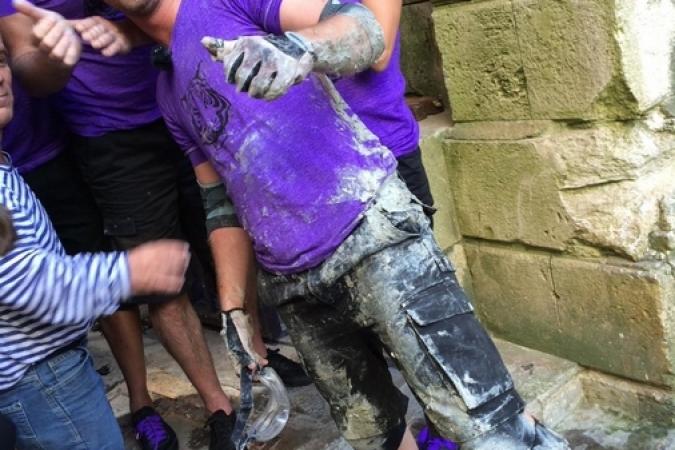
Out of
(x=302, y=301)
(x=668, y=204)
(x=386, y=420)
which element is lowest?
(x=386, y=420)

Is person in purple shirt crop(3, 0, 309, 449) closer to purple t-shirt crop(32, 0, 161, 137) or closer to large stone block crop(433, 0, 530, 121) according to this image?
purple t-shirt crop(32, 0, 161, 137)

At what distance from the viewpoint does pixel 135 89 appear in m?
2.64

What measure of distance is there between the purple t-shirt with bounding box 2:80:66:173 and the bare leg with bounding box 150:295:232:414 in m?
0.71

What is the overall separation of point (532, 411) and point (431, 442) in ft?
1.43

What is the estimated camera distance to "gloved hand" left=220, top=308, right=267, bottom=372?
6.95 feet

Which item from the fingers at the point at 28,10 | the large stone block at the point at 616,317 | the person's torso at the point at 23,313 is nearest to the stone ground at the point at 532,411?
the large stone block at the point at 616,317

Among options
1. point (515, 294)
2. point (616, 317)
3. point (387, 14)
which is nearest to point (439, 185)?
point (515, 294)

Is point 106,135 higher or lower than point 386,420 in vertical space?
higher

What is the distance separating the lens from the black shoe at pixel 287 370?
3.24m

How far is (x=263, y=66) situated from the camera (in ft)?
4.64

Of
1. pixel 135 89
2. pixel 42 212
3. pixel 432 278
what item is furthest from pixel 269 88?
pixel 135 89

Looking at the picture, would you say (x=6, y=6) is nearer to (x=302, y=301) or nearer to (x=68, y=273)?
(x=68, y=273)

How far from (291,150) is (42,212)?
749mm

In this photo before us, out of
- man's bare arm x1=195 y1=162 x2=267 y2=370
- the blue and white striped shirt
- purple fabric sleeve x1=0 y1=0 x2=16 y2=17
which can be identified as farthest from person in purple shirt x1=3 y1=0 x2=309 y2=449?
the blue and white striped shirt
